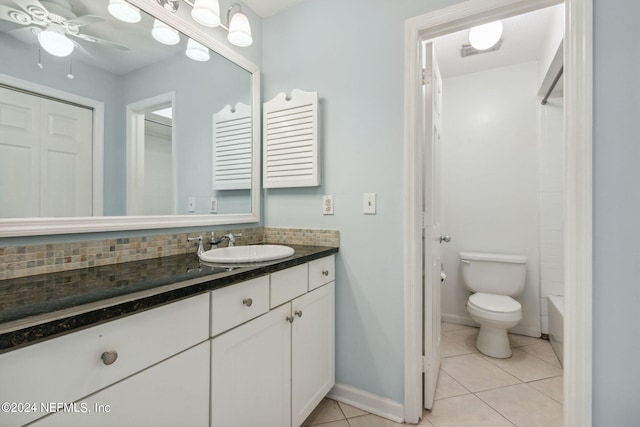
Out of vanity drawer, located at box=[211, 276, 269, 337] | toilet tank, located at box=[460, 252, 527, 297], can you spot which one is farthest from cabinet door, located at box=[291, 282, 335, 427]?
toilet tank, located at box=[460, 252, 527, 297]

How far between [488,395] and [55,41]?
2693mm

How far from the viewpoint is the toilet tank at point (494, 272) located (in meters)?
2.44

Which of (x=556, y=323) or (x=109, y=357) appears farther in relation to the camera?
(x=556, y=323)

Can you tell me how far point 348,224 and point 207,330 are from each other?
3.15 ft

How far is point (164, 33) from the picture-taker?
138cm

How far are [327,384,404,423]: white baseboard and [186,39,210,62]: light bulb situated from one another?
6.57 ft

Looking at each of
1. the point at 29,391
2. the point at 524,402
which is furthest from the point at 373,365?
the point at 29,391

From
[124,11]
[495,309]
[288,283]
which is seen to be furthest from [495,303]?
[124,11]

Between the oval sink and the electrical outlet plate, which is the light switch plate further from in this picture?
the oval sink

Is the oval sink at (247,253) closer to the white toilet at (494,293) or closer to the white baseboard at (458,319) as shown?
the white toilet at (494,293)

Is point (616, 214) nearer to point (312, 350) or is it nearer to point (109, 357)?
point (312, 350)

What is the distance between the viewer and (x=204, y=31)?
156 centimetres

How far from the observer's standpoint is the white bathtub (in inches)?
80.0

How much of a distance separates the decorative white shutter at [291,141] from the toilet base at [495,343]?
1.78 m
